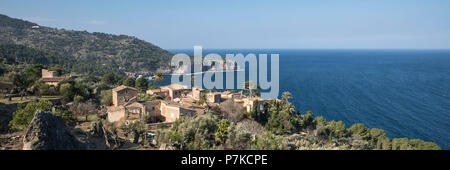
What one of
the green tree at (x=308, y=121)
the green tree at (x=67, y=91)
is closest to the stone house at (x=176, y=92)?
the green tree at (x=67, y=91)

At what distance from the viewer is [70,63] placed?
81.3 meters

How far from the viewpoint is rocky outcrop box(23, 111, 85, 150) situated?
1030 cm

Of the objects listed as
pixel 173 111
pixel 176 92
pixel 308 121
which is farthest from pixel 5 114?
pixel 308 121

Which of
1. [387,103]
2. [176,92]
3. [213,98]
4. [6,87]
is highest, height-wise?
[6,87]

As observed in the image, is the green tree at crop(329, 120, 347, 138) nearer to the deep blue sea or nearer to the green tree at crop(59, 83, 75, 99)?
the deep blue sea

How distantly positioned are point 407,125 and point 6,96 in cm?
5201

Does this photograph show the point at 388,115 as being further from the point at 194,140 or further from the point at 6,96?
the point at 6,96

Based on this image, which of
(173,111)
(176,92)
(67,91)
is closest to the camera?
(173,111)

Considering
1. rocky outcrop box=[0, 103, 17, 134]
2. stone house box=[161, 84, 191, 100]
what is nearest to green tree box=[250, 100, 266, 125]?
stone house box=[161, 84, 191, 100]

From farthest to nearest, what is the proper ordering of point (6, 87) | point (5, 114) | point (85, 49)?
point (85, 49)
point (6, 87)
point (5, 114)

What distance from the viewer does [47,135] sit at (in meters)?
10.7

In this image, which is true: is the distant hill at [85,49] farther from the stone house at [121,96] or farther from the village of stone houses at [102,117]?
the stone house at [121,96]

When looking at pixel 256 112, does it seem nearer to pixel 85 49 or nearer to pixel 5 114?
pixel 5 114
